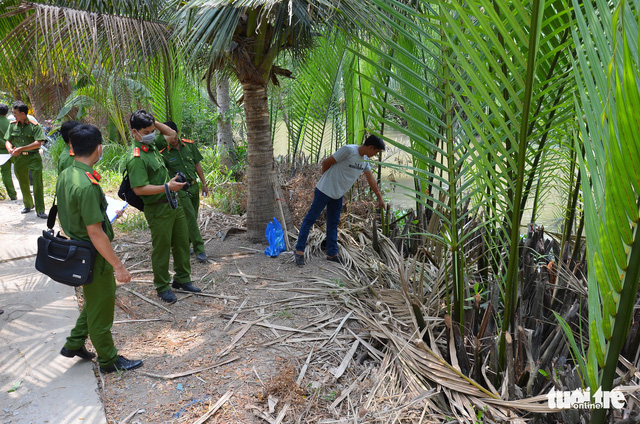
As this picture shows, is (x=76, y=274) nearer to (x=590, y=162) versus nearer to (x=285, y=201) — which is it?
(x=590, y=162)

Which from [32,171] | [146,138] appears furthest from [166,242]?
[32,171]

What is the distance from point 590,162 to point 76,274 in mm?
2627

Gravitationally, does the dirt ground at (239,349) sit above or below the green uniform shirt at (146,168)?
below

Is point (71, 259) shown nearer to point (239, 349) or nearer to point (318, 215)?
point (239, 349)

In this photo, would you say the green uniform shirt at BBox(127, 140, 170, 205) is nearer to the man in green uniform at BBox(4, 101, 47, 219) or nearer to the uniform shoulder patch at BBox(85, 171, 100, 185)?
the uniform shoulder patch at BBox(85, 171, 100, 185)

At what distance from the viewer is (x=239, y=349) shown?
11.2ft

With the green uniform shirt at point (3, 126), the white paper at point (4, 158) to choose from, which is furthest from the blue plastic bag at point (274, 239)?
the green uniform shirt at point (3, 126)

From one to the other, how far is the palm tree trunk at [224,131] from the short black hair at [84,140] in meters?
5.97

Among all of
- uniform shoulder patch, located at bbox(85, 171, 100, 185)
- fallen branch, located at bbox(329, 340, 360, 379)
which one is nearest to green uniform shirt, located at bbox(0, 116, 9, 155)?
uniform shoulder patch, located at bbox(85, 171, 100, 185)

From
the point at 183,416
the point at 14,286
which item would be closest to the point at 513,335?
the point at 183,416

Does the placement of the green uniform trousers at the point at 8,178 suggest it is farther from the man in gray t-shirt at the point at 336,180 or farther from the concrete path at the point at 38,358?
the man in gray t-shirt at the point at 336,180

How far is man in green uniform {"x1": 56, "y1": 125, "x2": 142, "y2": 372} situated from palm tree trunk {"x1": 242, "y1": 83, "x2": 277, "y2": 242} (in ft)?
8.47

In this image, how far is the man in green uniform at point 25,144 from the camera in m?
6.05

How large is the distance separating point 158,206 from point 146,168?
0.33m
